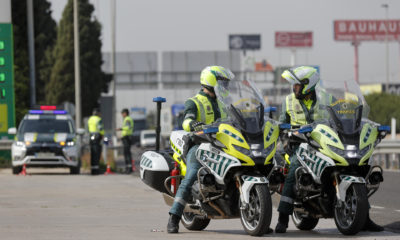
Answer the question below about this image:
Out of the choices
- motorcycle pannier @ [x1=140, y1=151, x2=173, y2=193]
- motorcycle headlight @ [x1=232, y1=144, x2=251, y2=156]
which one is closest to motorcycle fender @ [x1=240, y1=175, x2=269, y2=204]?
motorcycle headlight @ [x1=232, y1=144, x2=251, y2=156]

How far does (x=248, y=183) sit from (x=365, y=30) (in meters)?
116

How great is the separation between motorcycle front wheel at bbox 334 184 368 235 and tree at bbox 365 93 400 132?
46035mm

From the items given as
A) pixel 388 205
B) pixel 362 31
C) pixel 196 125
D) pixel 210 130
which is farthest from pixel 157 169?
pixel 362 31

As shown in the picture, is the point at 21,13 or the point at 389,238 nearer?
the point at 389,238

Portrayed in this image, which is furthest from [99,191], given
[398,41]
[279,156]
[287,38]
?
[287,38]

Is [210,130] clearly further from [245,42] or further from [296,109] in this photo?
[245,42]

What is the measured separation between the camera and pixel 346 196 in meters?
10.2

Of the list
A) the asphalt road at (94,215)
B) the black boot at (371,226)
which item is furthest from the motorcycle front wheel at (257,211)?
the black boot at (371,226)

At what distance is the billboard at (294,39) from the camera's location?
143000mm

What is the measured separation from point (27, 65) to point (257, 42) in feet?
361

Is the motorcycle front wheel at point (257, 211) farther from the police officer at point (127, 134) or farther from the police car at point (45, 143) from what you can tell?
the police officer at point (127, 134)

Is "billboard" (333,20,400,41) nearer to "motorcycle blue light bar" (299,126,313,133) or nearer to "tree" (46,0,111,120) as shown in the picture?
"tree" (46,0,111,120)

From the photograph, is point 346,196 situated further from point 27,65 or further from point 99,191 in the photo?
point 27,65

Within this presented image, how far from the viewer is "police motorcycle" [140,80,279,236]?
33.3 feet
